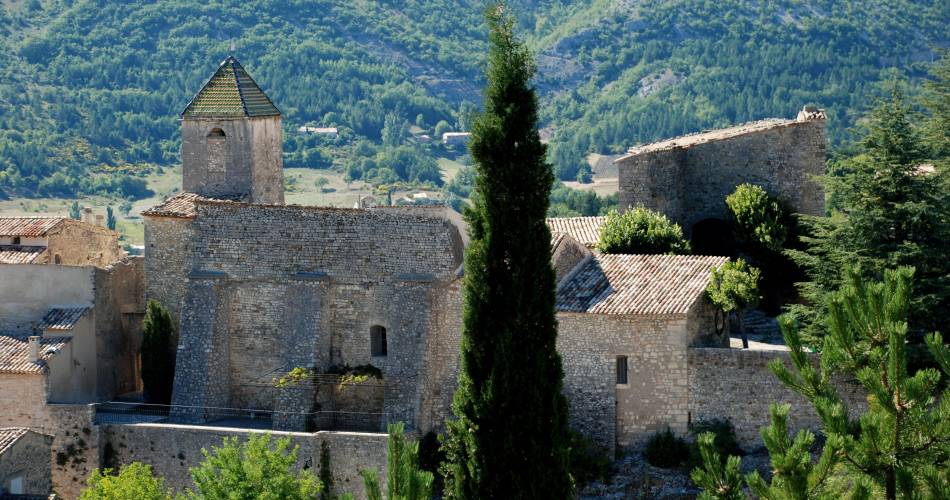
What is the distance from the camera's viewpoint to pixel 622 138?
98875mm

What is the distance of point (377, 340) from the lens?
41250mm

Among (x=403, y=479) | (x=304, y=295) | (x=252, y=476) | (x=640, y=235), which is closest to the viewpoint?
(x=403, y=479)

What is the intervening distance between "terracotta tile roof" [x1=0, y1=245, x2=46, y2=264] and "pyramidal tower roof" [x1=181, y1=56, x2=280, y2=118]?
515 centimetres

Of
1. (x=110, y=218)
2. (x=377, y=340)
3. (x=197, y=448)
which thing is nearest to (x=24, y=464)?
(x=197, y=448)

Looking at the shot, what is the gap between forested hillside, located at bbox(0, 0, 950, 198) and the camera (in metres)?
96.0

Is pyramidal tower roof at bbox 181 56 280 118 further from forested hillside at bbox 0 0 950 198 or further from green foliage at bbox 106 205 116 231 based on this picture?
forested hillside at bbox 0 0 950 198

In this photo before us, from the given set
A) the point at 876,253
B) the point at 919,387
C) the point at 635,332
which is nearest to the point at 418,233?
the point at 635,332

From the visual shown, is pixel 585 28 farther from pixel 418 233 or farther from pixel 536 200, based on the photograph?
pixel 536 200

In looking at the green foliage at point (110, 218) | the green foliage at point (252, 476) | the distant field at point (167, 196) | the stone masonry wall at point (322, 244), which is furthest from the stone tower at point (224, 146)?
the distant field at point (167, 196)

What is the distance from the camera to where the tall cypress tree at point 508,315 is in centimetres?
2988

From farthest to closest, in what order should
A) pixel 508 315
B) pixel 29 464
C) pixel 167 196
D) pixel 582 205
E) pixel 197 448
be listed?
pixel 167 196, pixel 582 205, pixel 197 448, pixel 29 464, pixel 508 315

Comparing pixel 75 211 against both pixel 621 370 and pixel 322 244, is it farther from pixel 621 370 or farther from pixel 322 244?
pixel 621 370

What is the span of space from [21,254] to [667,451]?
17061mm

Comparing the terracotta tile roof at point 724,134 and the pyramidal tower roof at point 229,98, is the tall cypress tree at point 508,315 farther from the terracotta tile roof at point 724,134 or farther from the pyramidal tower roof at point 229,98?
the terracotta tile roof at point 724,134
